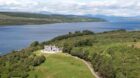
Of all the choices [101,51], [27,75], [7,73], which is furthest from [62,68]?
[101,51]

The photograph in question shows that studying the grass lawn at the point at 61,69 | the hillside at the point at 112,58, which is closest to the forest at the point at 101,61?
the hillside at the point at 112,58

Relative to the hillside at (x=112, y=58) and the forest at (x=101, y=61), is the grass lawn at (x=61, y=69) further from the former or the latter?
the hillside at (x=112, y=58)

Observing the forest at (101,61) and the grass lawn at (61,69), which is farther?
the grass lawn at (61,69)

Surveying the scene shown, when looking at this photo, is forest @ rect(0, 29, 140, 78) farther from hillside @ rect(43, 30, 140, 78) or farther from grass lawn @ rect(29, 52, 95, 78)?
grass lawn @ rect(29, 52, 95, 78)

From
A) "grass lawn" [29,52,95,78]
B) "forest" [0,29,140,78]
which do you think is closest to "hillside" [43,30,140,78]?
"forest" [0,29,140,78]

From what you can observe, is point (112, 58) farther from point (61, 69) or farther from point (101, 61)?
point (61, 69)

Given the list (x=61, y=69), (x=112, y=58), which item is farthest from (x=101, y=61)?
(x=61, y=69)

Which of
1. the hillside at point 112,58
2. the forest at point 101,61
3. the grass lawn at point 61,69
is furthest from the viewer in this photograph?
the grass lawn at point 61,69

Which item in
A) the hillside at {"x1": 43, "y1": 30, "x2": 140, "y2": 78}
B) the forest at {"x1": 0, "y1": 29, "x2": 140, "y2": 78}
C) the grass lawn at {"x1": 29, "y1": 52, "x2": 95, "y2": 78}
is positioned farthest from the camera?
the grass lawn at {"x1": 29, "y1": 52, "x2": 95, "y2": 78}

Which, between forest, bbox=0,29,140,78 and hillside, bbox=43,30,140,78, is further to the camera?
forest, bbox=0,29,140,78
